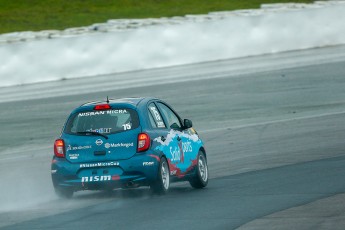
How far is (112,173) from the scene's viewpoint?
1245 cm

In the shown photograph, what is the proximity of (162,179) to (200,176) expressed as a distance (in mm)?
1169

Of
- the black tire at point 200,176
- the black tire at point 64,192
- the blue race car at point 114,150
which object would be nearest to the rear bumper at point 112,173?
the blue race car at point 114,150

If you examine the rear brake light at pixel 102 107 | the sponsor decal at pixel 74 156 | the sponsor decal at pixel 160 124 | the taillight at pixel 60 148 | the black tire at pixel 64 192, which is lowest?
the black tire at pixel 64 192

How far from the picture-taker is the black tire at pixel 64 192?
12.6m

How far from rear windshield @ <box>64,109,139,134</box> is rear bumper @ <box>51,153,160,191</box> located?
0.46m

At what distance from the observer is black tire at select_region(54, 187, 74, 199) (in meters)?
12.6

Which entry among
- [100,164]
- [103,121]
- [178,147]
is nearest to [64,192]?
[100,164]

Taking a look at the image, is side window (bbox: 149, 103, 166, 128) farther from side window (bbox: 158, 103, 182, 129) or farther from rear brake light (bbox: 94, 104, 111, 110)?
rear brake light (bbox: 94, 104, 111, 110)

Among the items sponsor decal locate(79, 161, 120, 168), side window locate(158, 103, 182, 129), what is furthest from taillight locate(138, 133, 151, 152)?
side window locate(158, 103, 182, 129)

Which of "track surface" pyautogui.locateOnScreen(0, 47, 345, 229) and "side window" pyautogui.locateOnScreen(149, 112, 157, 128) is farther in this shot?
"side window" pyautogui.locateOnScreen(149, 112, 157, 128)

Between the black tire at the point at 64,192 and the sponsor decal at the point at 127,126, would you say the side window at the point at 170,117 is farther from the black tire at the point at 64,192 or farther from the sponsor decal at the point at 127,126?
the black tire at the point at 64,192

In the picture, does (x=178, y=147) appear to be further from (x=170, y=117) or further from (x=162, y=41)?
(x=162, y=41)

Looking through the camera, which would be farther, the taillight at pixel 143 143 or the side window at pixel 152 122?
the side window at pixel 152 122

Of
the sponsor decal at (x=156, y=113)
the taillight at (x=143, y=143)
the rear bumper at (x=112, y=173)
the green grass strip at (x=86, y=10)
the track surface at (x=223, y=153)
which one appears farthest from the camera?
the green grass strip at (x=86, y=10)
